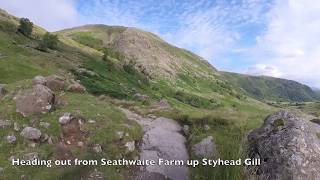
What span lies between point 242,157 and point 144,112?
2081 centimetres

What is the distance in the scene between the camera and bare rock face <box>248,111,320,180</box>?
15836 mm

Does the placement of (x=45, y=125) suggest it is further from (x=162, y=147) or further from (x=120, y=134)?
(x=162, y=147)

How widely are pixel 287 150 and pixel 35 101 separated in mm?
16413

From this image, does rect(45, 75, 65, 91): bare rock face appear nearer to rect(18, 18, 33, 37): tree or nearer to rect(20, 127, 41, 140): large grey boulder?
rect(20, 127, 41, 140): large grey boulder

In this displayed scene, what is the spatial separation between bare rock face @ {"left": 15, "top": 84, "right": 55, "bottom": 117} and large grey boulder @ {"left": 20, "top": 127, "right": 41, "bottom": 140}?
1.79m

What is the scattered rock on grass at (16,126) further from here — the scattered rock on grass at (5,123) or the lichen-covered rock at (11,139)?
the lichen-covered rock at (11,139)

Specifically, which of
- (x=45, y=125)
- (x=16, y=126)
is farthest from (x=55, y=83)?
(x=16, y=126)

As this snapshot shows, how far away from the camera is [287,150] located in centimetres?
1661

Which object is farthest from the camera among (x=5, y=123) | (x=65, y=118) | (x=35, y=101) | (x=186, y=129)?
(x=186, y=129)

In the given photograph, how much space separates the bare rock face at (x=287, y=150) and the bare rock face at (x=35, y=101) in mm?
13632

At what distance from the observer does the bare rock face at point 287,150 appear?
52.0 feet

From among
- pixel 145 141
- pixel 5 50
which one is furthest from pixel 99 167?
pixel 5 50

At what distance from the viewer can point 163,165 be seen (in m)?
21.9

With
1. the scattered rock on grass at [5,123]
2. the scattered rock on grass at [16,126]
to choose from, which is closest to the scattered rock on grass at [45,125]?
the scattered rock on grass at [16,126]
